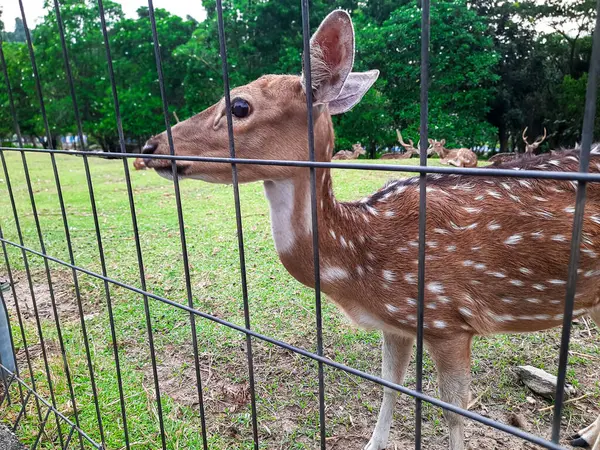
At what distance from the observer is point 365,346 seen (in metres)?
2.67

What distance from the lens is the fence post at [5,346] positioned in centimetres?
220

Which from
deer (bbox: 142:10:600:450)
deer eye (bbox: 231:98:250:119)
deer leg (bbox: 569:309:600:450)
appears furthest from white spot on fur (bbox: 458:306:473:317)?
deer eye (bbox: 231:98:250:119)

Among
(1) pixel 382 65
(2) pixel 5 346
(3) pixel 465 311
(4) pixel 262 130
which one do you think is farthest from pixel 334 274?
(1) pixel 382 65

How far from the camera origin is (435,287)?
1574mm

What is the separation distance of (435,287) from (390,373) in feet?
2.06

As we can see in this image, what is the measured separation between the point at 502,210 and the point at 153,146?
1.28 m

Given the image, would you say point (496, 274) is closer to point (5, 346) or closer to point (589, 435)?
point (589, 435)

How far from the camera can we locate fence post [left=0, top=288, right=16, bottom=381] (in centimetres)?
220

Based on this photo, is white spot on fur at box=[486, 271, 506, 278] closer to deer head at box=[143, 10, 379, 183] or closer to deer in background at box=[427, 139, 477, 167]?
deer head at box=[143, 10, 379, 183]

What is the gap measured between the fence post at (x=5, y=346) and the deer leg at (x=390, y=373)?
5.98ft

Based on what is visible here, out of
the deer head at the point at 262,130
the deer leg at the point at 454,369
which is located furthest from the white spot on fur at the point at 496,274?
the deer head at the point at 262,130

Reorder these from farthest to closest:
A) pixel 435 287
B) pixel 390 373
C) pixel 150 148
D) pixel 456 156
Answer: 1. pixel 456 156
2. pixel 390 373
3. pixel 435 287
4. pixel 150 148

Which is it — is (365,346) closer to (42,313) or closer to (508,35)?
(42,313)

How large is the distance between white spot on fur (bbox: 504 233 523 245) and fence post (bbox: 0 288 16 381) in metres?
2.36
